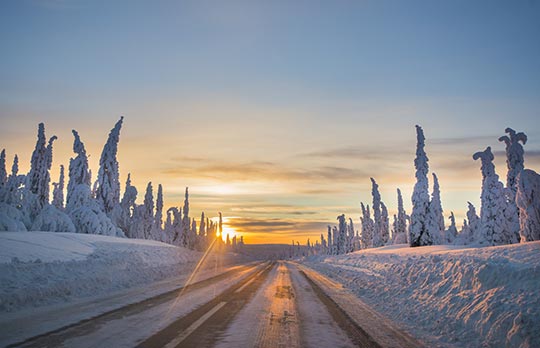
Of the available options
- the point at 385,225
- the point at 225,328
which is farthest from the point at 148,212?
the point at 225,328

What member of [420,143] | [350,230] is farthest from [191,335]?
[350,230]

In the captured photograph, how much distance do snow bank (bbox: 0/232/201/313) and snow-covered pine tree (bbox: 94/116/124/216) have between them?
1750 centimetres

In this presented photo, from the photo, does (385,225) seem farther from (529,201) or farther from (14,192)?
(14,192)

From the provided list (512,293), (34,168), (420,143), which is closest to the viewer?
(512,293)

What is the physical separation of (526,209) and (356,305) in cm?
Answer: 1963

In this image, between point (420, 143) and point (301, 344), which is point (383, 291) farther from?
point (420, 143)

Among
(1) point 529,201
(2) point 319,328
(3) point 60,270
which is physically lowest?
(2) point 319,328

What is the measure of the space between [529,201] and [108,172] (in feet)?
127

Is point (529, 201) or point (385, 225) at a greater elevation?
point (529, 201)

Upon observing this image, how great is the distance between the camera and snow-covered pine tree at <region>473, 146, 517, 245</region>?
102 ft

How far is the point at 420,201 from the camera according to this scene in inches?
1671

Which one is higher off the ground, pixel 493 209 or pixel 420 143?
pixel 420 143

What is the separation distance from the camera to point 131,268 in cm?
1977

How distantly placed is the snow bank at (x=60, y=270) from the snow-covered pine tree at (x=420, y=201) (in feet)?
101
